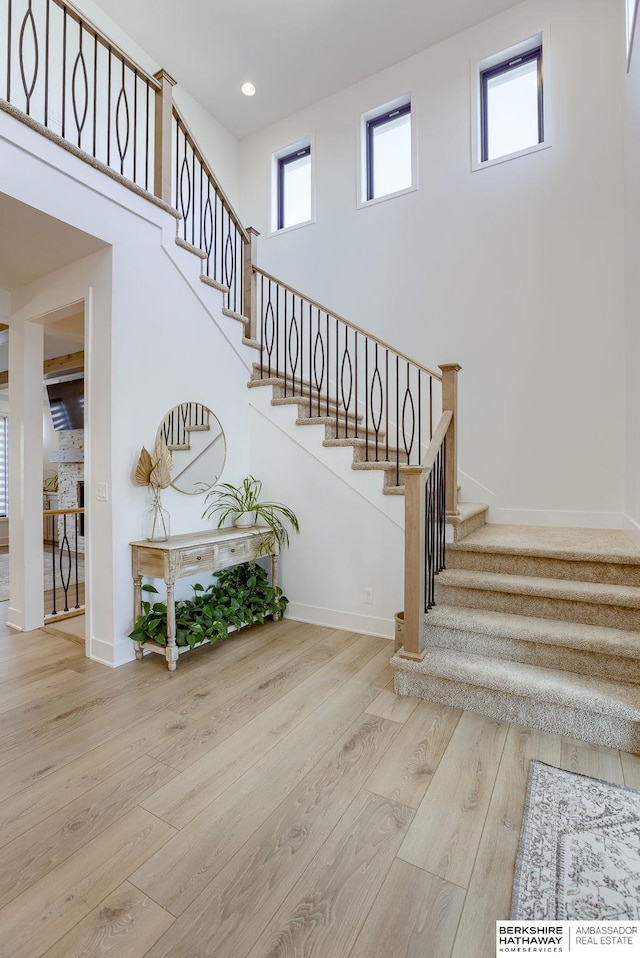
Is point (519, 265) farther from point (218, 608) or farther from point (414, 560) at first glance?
point (218, 608)

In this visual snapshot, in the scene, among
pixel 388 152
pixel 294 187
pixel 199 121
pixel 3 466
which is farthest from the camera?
pixel 3 466

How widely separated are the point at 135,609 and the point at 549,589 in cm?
276

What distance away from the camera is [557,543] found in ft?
10.4

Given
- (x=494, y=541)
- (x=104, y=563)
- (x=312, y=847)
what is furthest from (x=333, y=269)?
(x=312, y=847)

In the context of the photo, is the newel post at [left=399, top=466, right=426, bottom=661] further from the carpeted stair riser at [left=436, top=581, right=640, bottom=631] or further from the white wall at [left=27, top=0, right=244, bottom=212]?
the white wall at [left=27, top=0, right=244, bottom=212]

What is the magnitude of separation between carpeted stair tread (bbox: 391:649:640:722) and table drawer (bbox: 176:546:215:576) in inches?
58.6

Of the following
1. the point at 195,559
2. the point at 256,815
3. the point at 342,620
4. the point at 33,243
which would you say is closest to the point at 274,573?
the point at 342,620

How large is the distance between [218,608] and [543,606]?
2248mm

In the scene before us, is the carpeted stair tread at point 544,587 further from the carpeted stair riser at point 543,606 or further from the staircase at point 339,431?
the staircase at point 339,431

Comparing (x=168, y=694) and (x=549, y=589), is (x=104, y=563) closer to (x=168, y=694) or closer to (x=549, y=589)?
(x=168, y=694)

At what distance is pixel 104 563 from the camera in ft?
10.3

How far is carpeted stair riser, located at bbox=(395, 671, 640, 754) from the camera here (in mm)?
2117

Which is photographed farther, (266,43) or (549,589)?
(266,43)

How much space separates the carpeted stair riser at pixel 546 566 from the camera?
2770 mm
